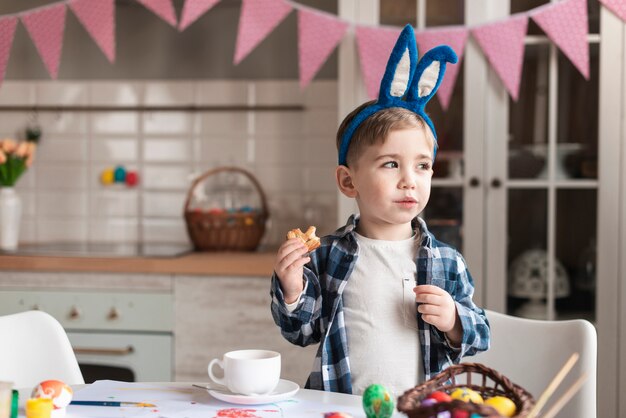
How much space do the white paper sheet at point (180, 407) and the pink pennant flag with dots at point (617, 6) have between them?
1.84 meters

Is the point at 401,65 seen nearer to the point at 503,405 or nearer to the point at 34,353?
the point at 503,405

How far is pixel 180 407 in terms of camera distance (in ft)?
3.52

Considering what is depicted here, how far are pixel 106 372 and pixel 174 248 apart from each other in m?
0.50

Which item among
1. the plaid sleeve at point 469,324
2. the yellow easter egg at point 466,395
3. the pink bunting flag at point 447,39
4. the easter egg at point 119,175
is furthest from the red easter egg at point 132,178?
the yellow easter egg at point 466,395

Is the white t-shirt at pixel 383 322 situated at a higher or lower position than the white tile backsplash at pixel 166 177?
lower

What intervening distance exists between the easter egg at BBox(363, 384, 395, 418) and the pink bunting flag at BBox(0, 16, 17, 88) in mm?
2253

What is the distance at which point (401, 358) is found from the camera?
1331mm

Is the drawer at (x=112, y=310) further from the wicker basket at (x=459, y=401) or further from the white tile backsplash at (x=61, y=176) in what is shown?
the wicker basket at (x=459, y=401)

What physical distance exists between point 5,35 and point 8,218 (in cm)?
64

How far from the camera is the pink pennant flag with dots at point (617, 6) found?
2.46m

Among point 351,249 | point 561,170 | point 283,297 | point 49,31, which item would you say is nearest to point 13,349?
point 283,297

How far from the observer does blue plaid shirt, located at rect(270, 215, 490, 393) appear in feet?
4.37

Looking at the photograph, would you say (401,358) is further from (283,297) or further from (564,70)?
(564,70)

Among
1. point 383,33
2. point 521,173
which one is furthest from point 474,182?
point 383,33
